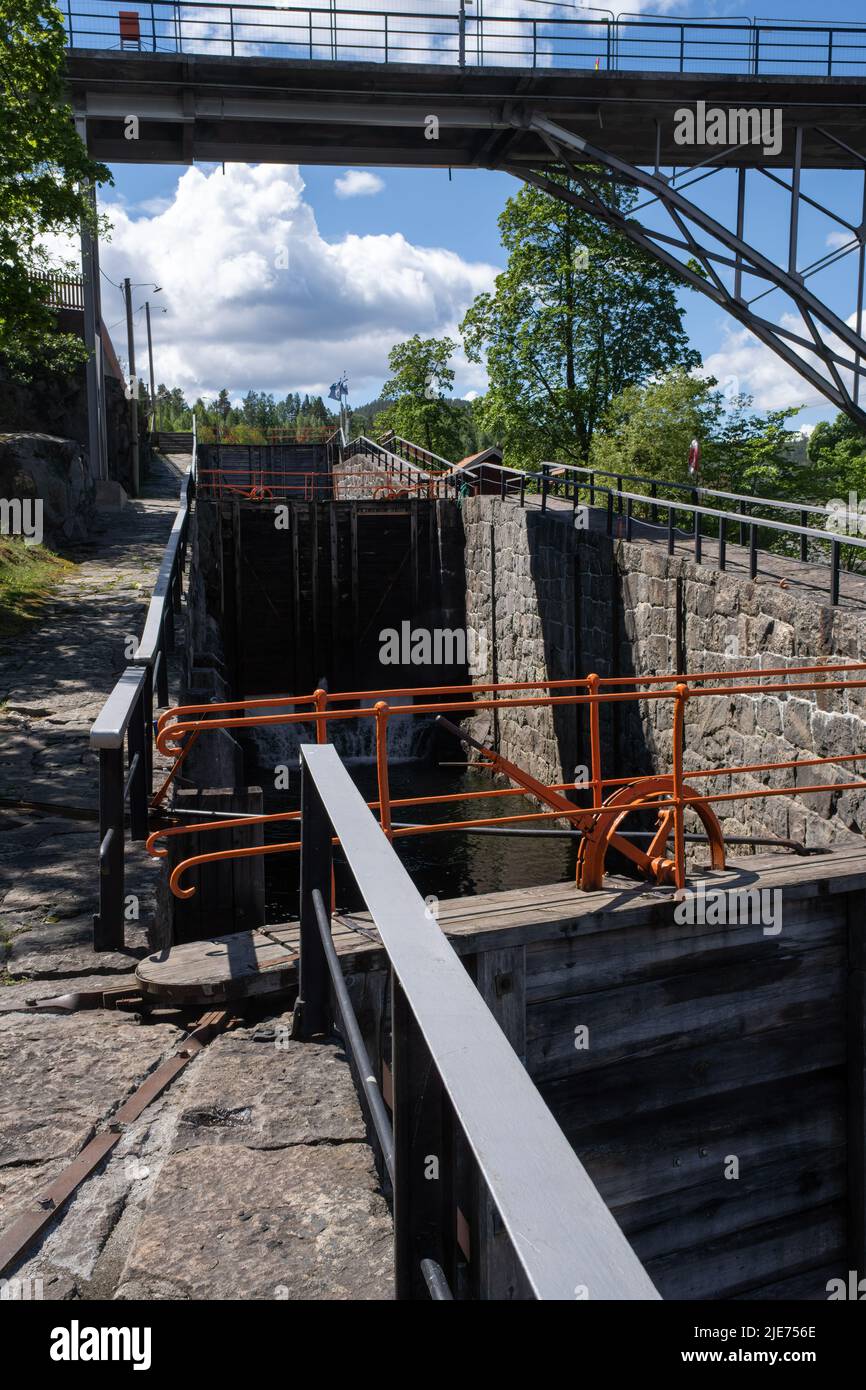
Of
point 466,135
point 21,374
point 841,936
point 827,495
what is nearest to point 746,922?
point 841,936

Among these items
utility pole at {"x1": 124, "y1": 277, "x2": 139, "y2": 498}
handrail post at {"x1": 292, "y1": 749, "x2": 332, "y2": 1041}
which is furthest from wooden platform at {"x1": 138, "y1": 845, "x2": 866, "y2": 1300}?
utility pole at {"x1": 124, "y1": 277, "x2": 139, "y2": 498}

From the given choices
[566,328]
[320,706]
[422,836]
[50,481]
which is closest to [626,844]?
[320,706]

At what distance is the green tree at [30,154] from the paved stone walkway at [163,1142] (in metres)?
10.3

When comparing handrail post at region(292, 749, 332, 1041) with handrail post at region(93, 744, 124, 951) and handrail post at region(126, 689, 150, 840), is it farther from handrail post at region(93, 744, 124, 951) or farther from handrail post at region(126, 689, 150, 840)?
handrail post at region(126, 689, 150, 840)

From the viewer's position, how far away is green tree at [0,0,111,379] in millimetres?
12953

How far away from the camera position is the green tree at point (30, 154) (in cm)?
1295

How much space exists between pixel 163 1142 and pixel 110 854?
1680mm

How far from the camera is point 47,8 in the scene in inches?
522

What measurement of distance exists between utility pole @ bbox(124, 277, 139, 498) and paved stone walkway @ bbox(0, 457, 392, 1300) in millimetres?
26715

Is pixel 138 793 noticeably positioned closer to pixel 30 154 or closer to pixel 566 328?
pixel 30 154

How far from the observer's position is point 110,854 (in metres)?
4.51

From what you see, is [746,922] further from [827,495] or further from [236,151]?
[827,495]

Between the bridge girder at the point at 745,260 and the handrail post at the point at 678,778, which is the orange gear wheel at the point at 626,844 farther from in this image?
the bridge girder at the point at 745,260

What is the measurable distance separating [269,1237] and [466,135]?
1792 centimetres
